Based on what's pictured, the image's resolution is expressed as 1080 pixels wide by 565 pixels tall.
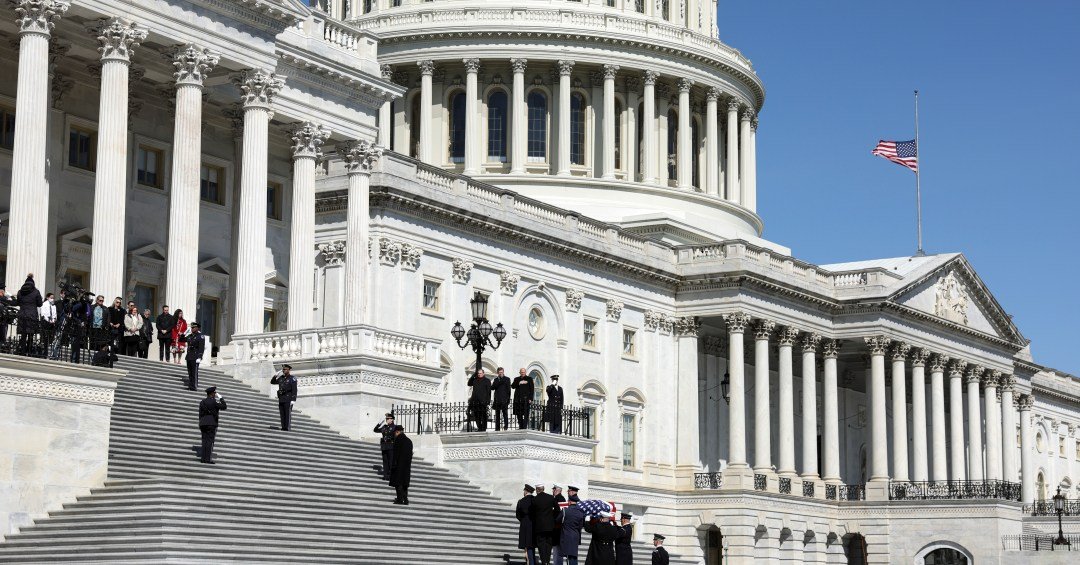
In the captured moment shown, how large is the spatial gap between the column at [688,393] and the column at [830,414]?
7.06 meters

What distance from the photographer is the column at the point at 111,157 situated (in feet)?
136

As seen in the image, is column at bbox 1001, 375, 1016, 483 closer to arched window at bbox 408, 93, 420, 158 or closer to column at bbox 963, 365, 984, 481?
column at bbox 963, 365, 984, 481

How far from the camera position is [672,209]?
90.7 metres

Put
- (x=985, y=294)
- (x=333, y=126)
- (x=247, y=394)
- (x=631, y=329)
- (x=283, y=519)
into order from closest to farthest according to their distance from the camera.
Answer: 1. (x=283, y=519)
2. (x=247, y=394)
3. (x=333, y=126)
4. (x=631, y=329)
5. (x=985, y=294)

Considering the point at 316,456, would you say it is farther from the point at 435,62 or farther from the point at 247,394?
the point at 435,62

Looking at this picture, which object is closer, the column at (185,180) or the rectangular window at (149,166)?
the column at (185,180)

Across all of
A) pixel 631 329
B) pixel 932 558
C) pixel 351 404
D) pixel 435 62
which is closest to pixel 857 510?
pixel 932 558

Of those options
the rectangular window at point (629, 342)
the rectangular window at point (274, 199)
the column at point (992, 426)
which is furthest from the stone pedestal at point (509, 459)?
the column at point (992, 426)

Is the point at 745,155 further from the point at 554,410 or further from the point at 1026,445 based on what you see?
the point at 554,410

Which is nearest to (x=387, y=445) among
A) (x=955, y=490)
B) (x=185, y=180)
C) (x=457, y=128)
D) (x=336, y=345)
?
(x=336, y=345)

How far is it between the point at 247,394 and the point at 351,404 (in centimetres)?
255

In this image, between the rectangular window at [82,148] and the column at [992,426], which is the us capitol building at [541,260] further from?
the column at [992,426]

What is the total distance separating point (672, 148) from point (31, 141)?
57.4m

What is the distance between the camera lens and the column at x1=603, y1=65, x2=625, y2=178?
89.8m
